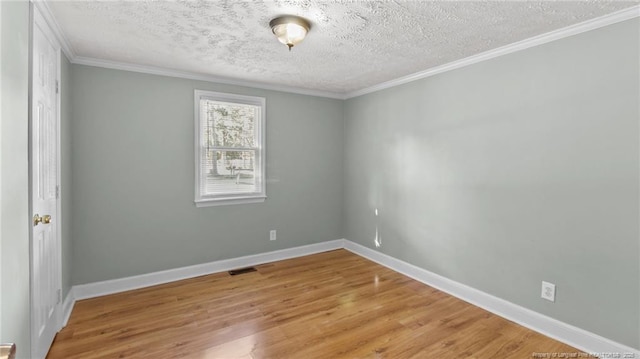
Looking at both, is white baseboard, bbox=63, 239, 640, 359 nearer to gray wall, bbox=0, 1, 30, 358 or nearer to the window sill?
the window sill

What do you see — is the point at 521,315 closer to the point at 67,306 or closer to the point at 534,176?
the point at 534,176

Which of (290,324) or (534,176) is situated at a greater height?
(534,176)

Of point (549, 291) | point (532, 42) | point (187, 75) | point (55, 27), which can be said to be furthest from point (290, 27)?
point (549, 291)

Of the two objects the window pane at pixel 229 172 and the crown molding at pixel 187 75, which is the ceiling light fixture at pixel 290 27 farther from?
the window pane at pixel 229 172

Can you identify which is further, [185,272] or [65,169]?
[185,272]

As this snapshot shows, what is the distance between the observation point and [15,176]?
1.43 metres

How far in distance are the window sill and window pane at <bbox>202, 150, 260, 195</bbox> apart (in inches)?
3.8

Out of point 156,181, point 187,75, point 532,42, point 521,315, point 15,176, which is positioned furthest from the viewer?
point 187,75

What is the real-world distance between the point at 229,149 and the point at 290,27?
6.63 feet

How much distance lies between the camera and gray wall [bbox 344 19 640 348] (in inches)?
83.7

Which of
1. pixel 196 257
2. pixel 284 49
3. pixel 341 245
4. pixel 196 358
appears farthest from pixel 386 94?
pixel 196 358

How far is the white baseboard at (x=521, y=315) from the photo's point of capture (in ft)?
7.22

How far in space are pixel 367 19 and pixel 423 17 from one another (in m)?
0.39

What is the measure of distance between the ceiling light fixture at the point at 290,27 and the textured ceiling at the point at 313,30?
6 centimetres
